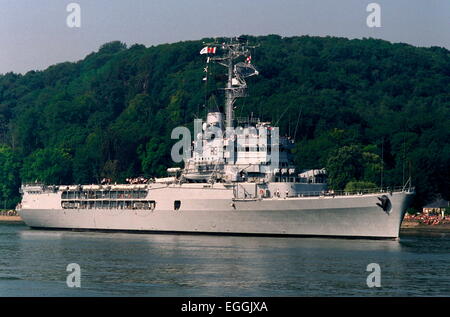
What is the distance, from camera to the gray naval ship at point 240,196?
196 feet

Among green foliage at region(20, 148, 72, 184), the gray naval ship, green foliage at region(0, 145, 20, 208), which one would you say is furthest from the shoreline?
green foliage at region(0, 145, 20, 208)

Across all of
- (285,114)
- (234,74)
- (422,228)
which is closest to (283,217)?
(234,74)

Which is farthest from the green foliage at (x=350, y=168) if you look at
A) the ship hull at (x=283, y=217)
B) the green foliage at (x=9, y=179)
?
the green foliage at (x=9, y=179)

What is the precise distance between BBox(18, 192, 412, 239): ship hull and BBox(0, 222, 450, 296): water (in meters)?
1.28

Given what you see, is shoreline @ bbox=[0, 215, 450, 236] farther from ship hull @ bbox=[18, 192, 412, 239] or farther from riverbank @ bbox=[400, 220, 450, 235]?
ship hull @ bbox=[18, 192, 412, 239]

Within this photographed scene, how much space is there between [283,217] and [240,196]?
411 cm

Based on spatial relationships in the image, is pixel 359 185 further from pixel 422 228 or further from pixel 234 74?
pixel 234 74

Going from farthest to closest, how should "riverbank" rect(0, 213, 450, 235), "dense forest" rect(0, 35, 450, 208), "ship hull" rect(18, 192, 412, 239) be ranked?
"dense forest" rect(0, 35, 450, 208) → "riverbank" rect(0, 213, 450, 235) → "ship hull" rect(18, 192, 412, 239)

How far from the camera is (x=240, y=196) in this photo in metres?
64.6

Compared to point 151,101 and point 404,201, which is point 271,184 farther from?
point 151,101

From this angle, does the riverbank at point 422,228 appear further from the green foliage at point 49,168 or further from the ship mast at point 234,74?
the green foliage at point 49,168

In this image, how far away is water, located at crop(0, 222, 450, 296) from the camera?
36562 millimetres

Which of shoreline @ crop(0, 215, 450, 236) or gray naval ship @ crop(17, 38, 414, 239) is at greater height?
gray naval ship @ crop(17, 38, 414, 239)
